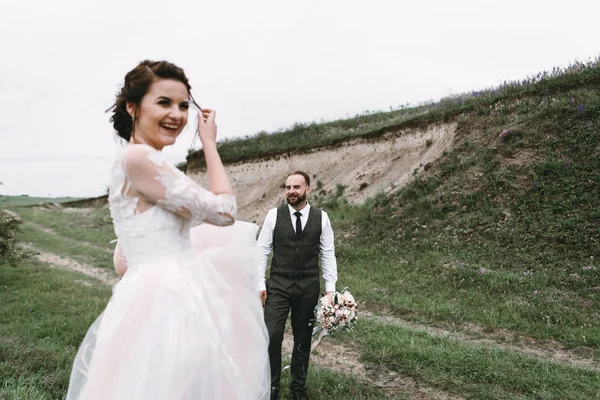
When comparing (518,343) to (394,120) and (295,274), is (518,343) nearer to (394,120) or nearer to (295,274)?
(295,274)

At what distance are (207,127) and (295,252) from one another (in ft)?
10.1

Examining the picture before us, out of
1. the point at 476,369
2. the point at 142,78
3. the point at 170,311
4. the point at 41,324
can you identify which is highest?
the point at 142,78

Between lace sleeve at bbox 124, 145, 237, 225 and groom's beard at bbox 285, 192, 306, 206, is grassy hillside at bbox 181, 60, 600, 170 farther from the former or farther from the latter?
lace sleeve at bbox 124, 145, 237, 225

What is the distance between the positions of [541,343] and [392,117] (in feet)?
61.8

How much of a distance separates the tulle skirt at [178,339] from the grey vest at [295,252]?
111 inches

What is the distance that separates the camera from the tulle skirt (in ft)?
6.62

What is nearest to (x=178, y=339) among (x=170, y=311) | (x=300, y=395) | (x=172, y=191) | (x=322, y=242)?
(x=170, y=311)

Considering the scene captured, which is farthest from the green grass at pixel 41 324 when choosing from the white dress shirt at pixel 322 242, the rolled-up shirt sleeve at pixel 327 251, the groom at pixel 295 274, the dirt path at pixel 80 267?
the rolled-up shirt sleeve at pixel 327 251

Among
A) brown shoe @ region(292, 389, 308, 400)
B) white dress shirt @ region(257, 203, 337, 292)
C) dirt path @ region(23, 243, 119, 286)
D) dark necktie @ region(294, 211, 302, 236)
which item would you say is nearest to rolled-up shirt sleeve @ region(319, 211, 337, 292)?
white dress shirt @ region(257, 203, 337, 292)

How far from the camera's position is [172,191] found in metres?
2.13

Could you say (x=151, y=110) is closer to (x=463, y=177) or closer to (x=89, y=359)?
(x=89, y=359)

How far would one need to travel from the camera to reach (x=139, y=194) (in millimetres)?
2238

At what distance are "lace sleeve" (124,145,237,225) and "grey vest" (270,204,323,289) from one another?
3126 mm

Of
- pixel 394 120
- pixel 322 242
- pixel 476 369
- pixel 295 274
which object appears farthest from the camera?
pixel 394 120
